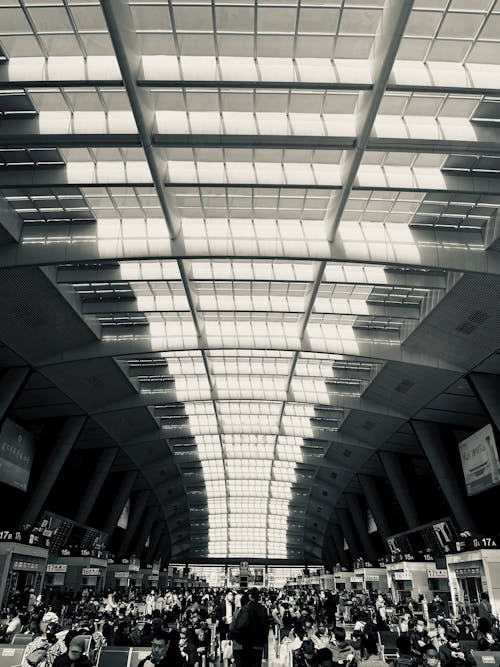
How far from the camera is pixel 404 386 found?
3084cm

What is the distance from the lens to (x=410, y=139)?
1520 cm

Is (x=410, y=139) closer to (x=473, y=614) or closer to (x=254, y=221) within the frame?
(x=254, y=221)

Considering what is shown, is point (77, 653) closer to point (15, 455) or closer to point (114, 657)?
point (114, 657)

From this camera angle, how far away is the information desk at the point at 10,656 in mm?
8562

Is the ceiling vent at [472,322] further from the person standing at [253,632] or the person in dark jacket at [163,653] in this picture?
the person in dark jacket at [163,653]

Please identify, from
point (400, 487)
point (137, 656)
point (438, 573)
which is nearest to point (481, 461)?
point (438, 573)

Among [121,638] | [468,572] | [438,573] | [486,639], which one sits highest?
[438,573]

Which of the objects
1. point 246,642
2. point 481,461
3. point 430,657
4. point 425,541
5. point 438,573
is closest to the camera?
point 430,657

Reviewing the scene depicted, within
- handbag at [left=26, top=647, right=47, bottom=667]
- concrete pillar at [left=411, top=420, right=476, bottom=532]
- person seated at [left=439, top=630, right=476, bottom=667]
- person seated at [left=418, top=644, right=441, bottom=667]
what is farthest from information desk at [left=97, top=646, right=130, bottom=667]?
concrete pillar at [left=411, top=420, right=476, bottom=532]

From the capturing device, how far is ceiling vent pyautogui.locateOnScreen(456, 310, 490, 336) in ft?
71.2

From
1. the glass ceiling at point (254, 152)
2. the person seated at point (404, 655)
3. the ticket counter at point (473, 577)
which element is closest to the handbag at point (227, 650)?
the person seated at point (404, 655)

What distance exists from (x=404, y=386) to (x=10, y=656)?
2507 centimetres

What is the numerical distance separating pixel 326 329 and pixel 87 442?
20547 mm

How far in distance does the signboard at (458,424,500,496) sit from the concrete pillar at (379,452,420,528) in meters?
11.1
